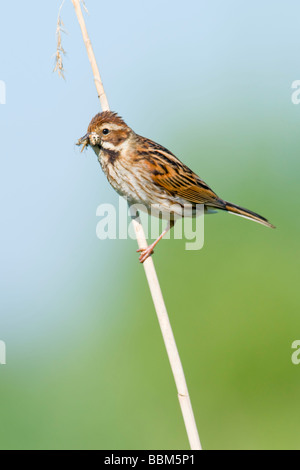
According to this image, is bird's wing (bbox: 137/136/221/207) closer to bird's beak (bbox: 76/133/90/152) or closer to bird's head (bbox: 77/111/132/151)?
bird's head (bbox: 77/111/132/151)

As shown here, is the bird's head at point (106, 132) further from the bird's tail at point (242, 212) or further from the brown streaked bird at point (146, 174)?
the bird's tail at point (242, 212)

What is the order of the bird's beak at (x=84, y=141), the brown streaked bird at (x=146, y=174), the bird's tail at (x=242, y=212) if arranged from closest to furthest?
1. the bird's beak at (x=84, y=141)
2. the brown streaked bird at (x=146, y=174)
3. the bird's tail at (x=242, y=212)

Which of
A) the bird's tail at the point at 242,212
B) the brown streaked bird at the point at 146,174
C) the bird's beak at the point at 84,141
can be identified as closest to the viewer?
the bird's beak at the point at 84,141

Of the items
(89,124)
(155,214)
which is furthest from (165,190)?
(89,124)

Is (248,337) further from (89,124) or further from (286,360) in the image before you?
(89,124)

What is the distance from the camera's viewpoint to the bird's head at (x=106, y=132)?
456 centimetres

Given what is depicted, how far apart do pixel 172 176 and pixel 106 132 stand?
80 centimetres

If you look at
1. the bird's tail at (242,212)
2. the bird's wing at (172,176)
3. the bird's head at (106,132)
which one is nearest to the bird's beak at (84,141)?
the bird's head at (106,132)

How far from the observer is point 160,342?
837 centimetres

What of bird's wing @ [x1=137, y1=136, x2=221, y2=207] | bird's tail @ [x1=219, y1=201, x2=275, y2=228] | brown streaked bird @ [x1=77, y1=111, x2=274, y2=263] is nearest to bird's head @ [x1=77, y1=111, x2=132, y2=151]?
brown streaked bird @ [x1=77, y1=111, x2=274, y2=263]

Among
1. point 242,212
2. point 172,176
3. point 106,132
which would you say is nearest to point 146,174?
point 172,176

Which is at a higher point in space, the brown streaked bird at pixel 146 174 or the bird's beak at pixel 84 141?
the brown streaked bird at pixel 146 174

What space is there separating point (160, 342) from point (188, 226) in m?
2.39

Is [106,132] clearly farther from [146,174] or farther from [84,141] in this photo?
[146,174]
